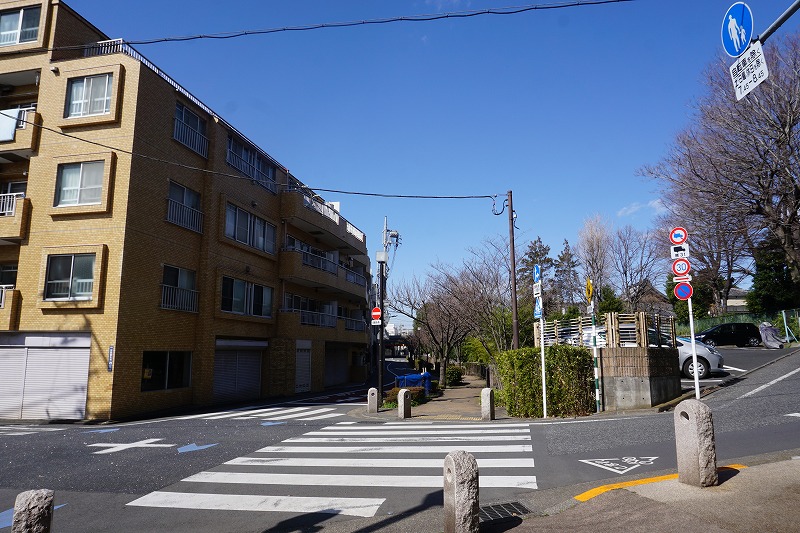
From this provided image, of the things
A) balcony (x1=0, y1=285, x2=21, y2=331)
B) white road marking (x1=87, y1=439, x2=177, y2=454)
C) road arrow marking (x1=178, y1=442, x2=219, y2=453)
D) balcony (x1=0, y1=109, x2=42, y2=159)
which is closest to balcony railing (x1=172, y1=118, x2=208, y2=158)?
balcony (x1=0, y1=109, x2=42, y2=159)

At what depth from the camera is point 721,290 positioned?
45.6 metres

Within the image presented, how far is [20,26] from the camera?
2038 centimetres

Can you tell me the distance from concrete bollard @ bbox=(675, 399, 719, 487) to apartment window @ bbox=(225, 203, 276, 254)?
831 inches

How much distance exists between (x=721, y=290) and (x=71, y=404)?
160 ft

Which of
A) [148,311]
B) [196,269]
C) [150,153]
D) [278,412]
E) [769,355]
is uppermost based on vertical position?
[150,153]

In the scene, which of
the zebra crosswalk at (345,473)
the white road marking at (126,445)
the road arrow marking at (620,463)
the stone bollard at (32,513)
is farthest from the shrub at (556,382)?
the stone bollard at (32,513)

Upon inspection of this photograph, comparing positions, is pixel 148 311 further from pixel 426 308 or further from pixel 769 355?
pixel 769 355

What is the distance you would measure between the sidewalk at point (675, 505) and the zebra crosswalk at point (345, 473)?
42.8 inches

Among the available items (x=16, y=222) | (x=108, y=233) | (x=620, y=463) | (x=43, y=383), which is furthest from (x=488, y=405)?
(x=16, y=222)

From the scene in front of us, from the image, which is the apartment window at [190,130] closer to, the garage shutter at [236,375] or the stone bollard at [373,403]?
the garage shutter at [236,375]

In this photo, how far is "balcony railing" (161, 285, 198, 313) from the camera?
64.7ft

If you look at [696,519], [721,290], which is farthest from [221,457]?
[721,290]

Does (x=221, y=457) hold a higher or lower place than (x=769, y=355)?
lower

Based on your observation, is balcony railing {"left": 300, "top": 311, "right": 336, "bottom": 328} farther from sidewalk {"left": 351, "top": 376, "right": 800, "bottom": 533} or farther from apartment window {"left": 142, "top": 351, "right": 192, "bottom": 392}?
sidewalk {"left": 351, "top": 376, "right": 800, "bottom": 533}
